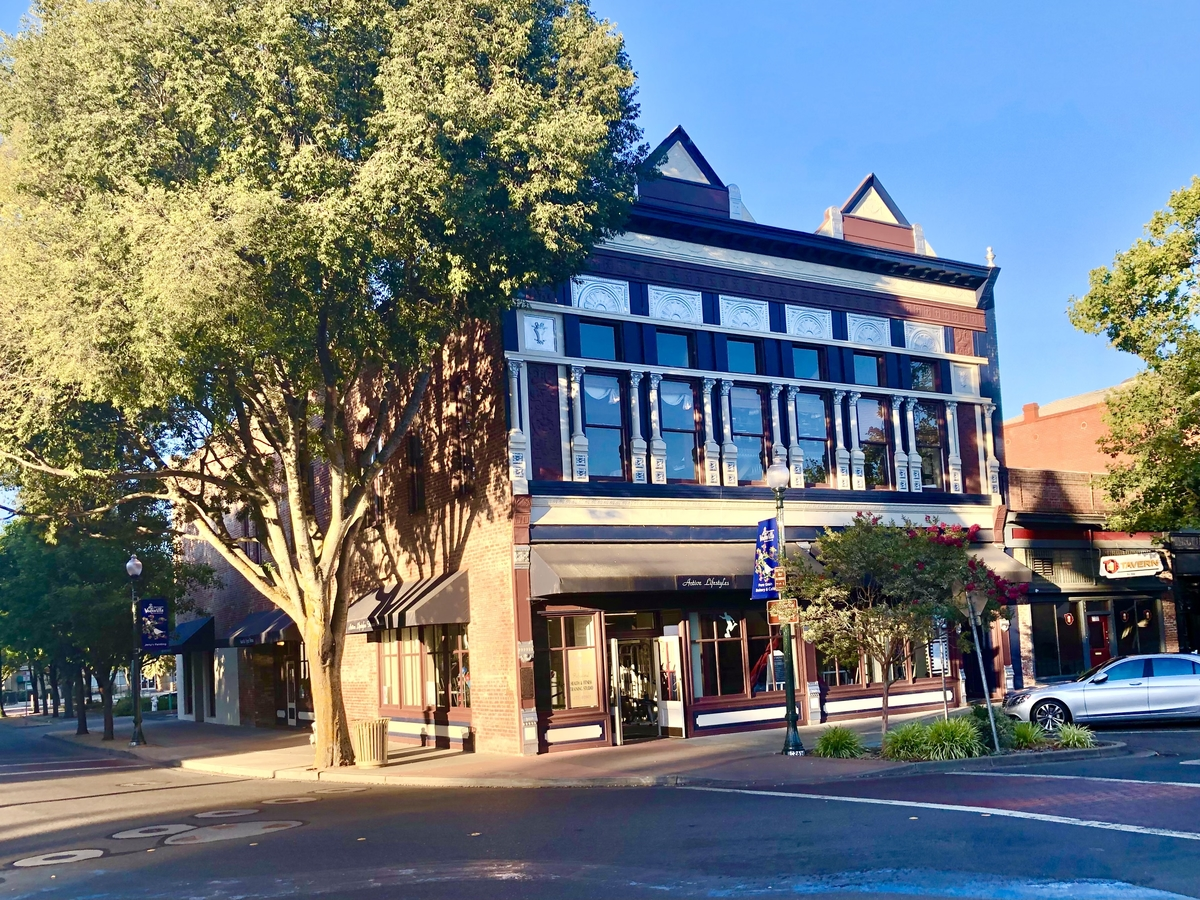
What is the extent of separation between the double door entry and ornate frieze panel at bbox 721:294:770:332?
685 cm

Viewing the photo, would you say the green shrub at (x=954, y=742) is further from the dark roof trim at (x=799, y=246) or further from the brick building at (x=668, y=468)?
the dark roof trim at (x=799, y=246)

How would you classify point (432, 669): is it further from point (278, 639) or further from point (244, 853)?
point (244, 853)

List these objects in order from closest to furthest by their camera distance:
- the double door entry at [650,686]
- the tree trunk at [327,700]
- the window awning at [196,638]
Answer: the tree trunk at [327,700] < the double door entry at [650,686] < the window awning at [196,638]

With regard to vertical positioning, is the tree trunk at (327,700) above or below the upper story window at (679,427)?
below

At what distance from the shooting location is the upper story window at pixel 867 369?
2728 cm

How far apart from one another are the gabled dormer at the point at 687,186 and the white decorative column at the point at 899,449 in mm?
5696

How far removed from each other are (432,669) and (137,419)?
335 inches

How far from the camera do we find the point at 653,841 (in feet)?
37.2

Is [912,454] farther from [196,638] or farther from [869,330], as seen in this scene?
[196,638]

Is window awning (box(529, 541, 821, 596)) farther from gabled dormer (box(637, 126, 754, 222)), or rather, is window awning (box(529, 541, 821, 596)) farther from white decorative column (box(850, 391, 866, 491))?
gabled dormer (box(637, 126, 754, 222))

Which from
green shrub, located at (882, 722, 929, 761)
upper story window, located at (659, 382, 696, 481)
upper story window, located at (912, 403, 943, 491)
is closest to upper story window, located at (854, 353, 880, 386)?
upper story window, located at (912, 403, 943, 491)

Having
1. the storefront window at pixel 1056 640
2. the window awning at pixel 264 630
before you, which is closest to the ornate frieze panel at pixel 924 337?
the storefront window at pixel 1056 640

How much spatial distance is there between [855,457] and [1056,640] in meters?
7.98

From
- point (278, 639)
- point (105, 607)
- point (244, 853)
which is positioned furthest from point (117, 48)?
point (105, 607)
